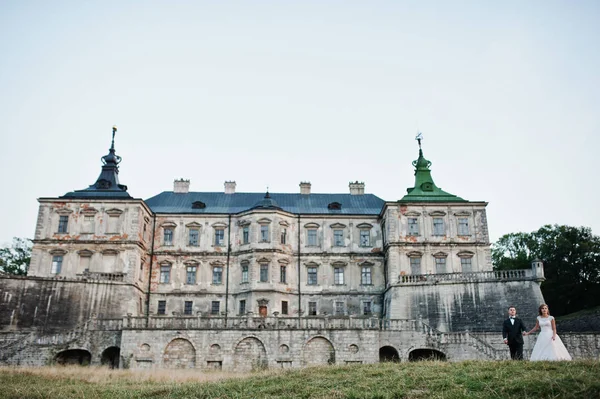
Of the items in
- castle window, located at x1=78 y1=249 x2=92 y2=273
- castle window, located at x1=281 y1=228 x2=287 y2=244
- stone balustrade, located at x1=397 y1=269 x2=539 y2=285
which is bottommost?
stone balustrade, located at x1=397 y1=269 x2=539 y2=285

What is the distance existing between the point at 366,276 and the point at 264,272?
25.4 feet

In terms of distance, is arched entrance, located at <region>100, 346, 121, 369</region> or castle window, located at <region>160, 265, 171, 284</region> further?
castle window, located at <region>160, 265, 171, 284</region>

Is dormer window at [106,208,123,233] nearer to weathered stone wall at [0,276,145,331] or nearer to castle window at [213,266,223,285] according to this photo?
weathered stone wall at [0,276,145,331]

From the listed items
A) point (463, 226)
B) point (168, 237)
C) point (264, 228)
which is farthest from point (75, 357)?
point (463, 226)

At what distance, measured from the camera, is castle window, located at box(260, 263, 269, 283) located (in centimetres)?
3982

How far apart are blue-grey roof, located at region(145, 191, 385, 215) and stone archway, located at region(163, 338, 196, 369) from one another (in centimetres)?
1467

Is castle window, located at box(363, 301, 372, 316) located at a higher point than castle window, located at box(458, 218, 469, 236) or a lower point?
lower

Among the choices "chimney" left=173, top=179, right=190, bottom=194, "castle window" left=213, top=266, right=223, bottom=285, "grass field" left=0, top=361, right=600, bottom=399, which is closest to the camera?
"grass field" left=0, top=361, right=600, bottom=399

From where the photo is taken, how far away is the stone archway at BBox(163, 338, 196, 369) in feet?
97.2

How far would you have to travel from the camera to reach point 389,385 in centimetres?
1272

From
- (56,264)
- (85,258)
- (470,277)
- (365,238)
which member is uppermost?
(365,238)

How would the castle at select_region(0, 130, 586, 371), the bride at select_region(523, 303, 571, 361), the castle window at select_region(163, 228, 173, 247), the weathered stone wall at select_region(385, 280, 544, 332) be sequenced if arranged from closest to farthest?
the bride at select_region(523, 303, 571, 361)
the castle at select_region(0, 130, 586, 371)
the weathered stone wall at select_region(385, 280, 544, 332)
the castle window at select_region(163, 228, 173, 247)

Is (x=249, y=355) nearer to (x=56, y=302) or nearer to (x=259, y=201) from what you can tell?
(x=56, y=302)

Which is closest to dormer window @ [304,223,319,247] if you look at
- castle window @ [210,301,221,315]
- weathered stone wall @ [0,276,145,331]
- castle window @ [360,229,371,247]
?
castle window @ [360,229,371,247]
